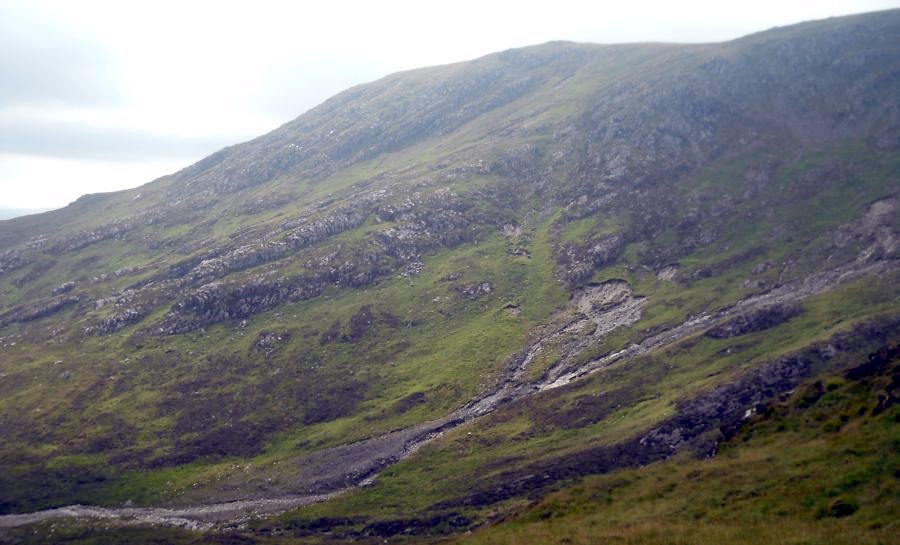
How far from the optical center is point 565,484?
95500mm

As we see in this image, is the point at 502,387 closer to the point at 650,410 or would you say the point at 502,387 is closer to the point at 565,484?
the point at 650,410

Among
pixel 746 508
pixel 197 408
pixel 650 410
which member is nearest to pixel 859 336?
pixel 650 410

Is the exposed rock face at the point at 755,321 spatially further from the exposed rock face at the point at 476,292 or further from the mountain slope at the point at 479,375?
the exposed rock face at the point at 476,292

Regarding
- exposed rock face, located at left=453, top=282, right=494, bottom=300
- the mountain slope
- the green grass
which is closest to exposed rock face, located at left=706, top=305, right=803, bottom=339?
the mountain slope

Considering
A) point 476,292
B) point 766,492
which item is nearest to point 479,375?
point 476,292

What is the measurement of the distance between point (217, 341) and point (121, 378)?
27577 millimetres

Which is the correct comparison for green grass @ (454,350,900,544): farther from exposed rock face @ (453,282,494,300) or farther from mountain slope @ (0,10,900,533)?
exposed rock face @ (453,282,494,300)

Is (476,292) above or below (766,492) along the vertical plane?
below

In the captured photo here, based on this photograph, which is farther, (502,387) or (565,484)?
(502,387)

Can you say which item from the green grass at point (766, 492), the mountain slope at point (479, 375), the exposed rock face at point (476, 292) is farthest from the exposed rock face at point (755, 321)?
the green grass at point (766, 492)

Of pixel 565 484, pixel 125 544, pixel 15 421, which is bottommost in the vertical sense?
pixel 565 484

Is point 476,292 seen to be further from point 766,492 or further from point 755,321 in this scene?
point 766,492

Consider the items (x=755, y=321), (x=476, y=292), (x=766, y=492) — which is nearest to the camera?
(x=766, y=492)

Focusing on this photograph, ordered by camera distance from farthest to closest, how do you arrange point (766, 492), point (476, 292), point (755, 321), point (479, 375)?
point (476, 292)
point (479, 375)
point (755, 321)
point (766, 492)
